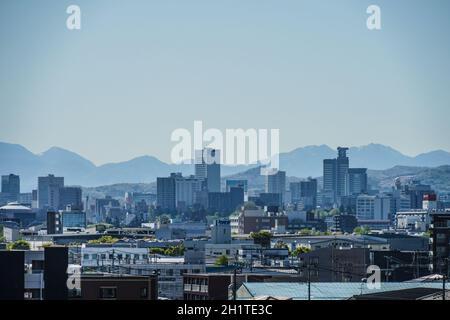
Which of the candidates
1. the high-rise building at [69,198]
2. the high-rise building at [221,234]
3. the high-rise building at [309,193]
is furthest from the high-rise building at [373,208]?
the high-rise building at [221,234]

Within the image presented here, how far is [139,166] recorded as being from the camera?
177 feet

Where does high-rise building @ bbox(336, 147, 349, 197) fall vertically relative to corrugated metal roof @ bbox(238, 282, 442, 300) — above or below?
above

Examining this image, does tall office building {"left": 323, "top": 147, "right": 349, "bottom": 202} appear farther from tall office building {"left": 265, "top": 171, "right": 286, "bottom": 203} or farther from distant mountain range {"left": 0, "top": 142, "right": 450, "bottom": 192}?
tall office building {"left": 265, "top": 171, "right": 286, "bottom": 203}

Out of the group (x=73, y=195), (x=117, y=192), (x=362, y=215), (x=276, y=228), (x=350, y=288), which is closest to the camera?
(x=350, y=288)

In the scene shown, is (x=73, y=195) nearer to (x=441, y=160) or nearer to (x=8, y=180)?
(x=8, y=180)

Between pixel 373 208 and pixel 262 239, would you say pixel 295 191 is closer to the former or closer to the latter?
pixel 373 208

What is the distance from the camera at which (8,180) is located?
2077 inches

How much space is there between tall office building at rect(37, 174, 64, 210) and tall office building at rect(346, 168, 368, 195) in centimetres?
1765

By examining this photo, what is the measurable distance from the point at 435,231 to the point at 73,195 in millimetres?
40428

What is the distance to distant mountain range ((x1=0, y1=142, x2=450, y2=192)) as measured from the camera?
168ft

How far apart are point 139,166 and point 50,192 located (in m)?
9.77

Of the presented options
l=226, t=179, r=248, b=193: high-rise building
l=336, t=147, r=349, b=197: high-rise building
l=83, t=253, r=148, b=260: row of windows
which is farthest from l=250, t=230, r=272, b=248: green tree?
l=336, t=147, r=349, b=197: high-rise building
